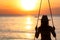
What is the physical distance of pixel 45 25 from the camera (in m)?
8.14

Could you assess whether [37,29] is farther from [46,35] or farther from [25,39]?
[25,39]

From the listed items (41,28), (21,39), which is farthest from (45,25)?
(21,39)

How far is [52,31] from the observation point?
827cm

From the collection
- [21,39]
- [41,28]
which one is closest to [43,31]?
[41,28]

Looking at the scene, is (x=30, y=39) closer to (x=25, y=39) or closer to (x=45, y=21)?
(x=25, y=39)

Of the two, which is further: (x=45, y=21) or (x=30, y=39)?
(x=30, y=39)

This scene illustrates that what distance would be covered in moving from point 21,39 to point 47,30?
14.3 m

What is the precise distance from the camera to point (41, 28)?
8.18 meters

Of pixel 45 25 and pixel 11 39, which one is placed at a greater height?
pixel 45 25

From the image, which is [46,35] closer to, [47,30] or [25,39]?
[47,30]

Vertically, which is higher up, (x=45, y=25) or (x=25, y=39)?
(x=45, y=25)

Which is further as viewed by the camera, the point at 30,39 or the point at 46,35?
the point at 30,39

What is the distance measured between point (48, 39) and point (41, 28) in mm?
425

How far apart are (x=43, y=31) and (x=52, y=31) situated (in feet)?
1.01
